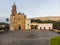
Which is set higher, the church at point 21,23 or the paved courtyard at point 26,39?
the church at point 21,23

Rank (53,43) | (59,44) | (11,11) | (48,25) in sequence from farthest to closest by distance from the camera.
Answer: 1. (11,11)
2. (48,25)
3. (53,43)
4. (59,44)

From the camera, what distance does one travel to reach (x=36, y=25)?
45.3 metres

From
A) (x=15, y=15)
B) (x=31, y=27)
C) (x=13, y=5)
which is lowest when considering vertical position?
(x=31, y=27)

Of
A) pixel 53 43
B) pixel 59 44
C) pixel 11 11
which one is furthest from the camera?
pixel 11 11

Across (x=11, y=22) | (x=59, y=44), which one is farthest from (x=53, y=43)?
(x=11, y=22)

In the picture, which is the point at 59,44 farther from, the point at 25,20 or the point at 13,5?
the point at 13,5

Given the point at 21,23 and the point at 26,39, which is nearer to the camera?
the point at 26,39

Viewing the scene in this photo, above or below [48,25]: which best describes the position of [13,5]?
above

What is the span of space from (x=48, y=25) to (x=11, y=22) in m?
10.7

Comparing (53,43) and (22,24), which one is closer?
(53,43)

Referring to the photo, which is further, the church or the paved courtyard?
the church

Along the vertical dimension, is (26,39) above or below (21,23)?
below

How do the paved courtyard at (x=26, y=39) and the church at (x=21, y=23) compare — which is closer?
the paved courtyard at (x=26, y=39)

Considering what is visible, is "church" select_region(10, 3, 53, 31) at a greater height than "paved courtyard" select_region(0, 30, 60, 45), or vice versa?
"church" select_region(10, 3, 53, 31)
